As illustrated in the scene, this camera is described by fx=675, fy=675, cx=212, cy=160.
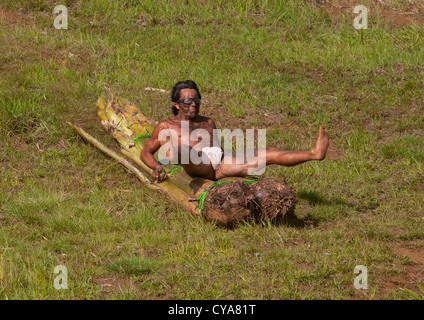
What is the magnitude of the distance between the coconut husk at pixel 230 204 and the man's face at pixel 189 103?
Answer: 4.15 ft

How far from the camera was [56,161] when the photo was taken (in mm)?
9156

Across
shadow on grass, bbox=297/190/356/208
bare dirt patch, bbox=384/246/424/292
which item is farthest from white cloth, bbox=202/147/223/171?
bare dirt patch, bbox=384/246/424/292

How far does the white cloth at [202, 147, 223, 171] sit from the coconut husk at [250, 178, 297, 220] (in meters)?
0.80

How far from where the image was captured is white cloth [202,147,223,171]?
7664mm

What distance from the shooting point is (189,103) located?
26.2ft

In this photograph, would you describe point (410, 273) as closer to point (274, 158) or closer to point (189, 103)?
point (274, 158)

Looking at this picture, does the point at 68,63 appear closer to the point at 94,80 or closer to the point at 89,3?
the point at 94,80

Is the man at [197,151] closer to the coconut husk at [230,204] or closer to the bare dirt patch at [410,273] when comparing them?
the coconut husk at [230,204]

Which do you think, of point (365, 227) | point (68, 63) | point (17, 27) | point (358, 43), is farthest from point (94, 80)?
point (365, 227)

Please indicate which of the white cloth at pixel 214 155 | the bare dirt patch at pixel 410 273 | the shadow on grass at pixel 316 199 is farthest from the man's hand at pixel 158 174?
the bare dirt patch at pixel 410 273

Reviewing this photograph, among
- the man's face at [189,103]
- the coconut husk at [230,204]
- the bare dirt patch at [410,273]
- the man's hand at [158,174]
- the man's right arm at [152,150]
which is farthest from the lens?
the man's face at [189,103]

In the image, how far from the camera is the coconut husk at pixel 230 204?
271 inches

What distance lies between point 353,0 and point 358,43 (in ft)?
6.03

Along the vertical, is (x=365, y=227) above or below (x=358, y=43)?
below
